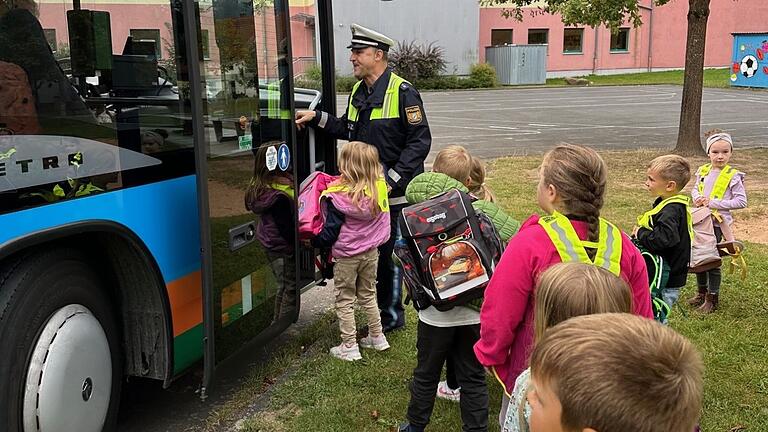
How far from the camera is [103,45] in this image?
11.1 feet

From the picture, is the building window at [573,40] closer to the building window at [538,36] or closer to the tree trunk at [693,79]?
the building window at [538,36]

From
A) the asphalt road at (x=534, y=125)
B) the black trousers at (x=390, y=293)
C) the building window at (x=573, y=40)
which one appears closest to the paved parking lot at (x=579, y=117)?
the asphalt road at (x=534, y=125)

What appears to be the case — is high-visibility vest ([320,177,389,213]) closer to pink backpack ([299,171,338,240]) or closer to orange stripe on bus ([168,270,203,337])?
pink backpack ([299,171,338,240])

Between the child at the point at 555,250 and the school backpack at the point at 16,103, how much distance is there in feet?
5.93

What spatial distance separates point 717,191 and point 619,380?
13.8ft

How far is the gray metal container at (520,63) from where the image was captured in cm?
3841

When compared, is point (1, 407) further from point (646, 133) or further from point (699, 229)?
point (646, 133)

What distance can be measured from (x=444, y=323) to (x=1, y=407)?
176 cm

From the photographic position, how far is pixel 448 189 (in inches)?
132

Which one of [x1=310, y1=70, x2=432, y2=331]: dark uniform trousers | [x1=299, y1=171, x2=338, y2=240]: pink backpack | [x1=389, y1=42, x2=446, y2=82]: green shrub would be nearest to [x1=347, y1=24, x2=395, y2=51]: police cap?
[x1=310, y1=70, x2=432, y2=331]: dark uniform trousers

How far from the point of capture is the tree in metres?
11.5

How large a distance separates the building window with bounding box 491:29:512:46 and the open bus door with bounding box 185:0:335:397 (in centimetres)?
3912

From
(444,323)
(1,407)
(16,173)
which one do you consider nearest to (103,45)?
(16,173)

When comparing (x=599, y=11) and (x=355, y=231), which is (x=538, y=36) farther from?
(x=355, y=231)
